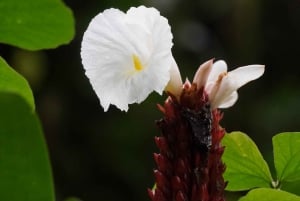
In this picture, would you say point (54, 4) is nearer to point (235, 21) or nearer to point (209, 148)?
point (209, 148)

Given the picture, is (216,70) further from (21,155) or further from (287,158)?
(21,155)

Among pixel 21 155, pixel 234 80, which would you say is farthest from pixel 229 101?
pixel 21 155

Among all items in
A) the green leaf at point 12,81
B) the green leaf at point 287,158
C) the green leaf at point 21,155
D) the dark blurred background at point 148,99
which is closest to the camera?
the green leaf at point 21,155

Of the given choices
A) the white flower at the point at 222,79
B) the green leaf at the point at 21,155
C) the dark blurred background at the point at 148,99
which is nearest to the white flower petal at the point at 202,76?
the white flower at the point at 222,79

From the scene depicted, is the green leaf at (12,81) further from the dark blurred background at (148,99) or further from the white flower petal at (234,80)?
the dark blurred background at (148,99)

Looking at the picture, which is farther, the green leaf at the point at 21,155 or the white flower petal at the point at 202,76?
the white flower petal at the point at 202,76

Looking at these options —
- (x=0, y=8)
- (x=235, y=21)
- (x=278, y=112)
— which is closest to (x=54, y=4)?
(x=0, y=8)

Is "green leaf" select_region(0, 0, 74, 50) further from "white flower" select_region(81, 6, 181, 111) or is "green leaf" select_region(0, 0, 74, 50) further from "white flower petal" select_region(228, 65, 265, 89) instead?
"white flower petal" select_region(228, 65, 265, 89)
